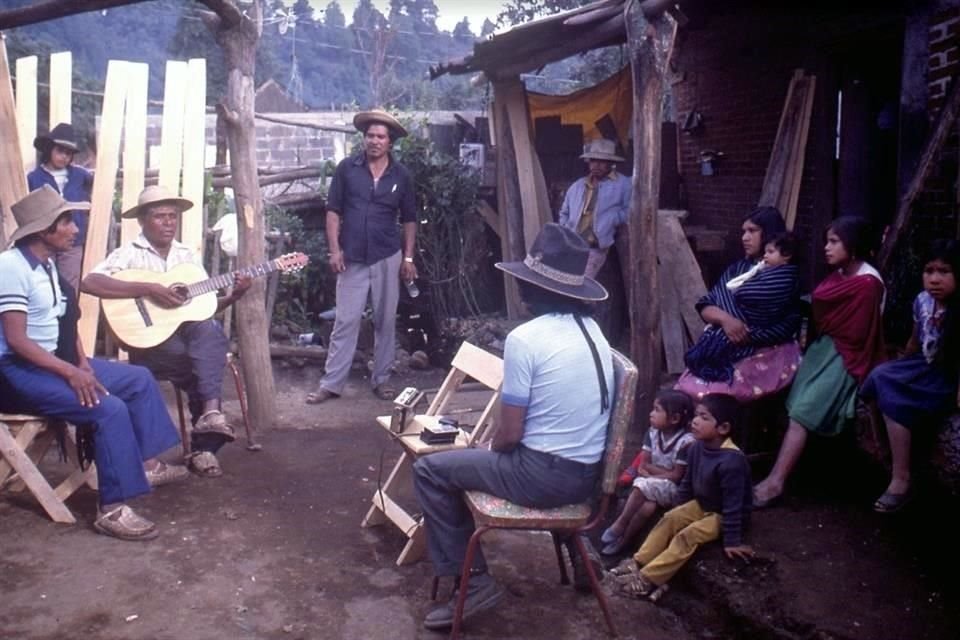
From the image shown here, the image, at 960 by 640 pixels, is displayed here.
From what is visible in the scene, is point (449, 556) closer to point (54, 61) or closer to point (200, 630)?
point (200, 630)

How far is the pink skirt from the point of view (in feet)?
16.3

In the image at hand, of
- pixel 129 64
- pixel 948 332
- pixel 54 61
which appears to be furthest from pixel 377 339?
pixel 948 332

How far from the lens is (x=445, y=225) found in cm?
953

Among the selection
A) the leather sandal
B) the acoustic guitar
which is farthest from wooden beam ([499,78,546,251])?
the leather sandal

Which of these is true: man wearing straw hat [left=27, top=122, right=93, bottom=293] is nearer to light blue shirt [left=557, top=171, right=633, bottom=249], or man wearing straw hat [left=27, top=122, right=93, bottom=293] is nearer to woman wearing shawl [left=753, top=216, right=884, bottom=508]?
light blue shirt [left=557, top=171, right=633, bottom=249]

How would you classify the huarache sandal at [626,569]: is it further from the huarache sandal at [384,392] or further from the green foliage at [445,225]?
the green foliage at [445,225]

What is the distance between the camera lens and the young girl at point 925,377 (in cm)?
418

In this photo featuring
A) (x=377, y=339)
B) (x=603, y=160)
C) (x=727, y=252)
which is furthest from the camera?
(x=727, y=252)

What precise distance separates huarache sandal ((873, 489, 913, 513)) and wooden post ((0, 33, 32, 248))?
598 centimetres

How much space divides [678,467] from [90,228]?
186 inches

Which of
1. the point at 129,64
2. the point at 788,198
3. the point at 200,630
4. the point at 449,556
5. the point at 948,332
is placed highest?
the point at 129,64

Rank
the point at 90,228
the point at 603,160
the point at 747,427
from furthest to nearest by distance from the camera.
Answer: the point at 603,160 → the point at 90,228 → the point at 747,427

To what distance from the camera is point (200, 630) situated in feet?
12.3

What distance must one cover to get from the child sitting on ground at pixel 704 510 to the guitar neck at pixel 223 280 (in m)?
2.99
